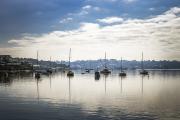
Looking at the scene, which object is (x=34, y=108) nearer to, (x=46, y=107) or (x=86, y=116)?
(x=46, y=107)

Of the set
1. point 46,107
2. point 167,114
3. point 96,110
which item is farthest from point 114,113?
point 46,107

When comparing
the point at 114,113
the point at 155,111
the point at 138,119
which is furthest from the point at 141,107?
the point at 138,119

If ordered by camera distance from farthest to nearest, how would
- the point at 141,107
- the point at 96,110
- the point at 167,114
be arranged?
1. the point at 141,107
2. the point at 96,110
3. the point at 167,114

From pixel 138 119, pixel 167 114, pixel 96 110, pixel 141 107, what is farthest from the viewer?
pixel 141 107

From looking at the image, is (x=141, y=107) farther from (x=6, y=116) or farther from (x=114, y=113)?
(x=6, y=116)

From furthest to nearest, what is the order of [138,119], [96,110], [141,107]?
1. [141,107]
2. [96,110]
3. [138,119]

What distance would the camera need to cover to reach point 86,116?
38812mm

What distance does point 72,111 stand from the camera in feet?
140

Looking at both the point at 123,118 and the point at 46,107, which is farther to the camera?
the point at 46,107

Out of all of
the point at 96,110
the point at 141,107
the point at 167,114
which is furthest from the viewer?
the point at 141,107

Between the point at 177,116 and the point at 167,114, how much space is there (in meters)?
1.75

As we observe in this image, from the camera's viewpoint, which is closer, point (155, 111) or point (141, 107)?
point (155, 111)

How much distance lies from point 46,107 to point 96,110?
7225 millimetres

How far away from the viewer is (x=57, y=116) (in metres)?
38.5
